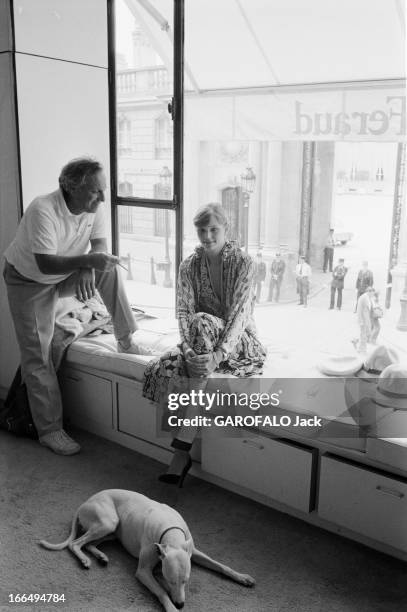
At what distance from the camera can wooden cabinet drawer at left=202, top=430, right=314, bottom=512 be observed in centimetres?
215

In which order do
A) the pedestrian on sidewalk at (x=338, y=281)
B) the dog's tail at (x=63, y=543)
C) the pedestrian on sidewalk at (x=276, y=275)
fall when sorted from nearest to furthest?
the dog's tail at (x=63, y=543) < the pedestrian on sidewalk at (x=338, y=281) < the pedestrian on sidewalk at (x=276, y=275)

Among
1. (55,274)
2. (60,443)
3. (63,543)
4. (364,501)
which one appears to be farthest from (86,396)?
(364,501)

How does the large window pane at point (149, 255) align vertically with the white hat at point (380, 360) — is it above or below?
above

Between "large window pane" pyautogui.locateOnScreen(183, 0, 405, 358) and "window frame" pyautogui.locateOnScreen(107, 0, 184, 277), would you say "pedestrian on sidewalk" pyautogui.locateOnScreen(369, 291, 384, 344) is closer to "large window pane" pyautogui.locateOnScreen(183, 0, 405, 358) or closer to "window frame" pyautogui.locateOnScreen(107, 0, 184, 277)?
"large window pane" pyautogui.locateOnScreen(183, 0, 405, 358)

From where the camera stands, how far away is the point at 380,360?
229cm

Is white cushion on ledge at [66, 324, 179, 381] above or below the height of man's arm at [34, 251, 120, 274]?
below

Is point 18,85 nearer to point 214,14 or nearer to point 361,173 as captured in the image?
point 214,14

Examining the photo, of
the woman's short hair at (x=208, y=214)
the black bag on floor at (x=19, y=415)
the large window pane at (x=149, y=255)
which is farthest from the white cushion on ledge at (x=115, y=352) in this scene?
the woman's short hair at (x=208, y=214)

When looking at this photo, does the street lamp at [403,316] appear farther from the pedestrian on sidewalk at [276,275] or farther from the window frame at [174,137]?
the window frame at [174,137]

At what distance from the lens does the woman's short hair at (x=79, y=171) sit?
2566mm

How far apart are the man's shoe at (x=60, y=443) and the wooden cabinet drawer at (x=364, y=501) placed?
1.18 metres

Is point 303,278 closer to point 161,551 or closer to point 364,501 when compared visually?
point 364,501

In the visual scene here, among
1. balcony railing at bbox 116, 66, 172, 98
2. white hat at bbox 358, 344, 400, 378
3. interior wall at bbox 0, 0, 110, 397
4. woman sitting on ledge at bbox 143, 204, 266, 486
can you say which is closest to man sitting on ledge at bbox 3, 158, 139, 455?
woman sitting on ledge at bbox 143, 204, 266, 486

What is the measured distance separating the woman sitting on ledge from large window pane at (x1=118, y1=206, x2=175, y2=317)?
29.2 inches
